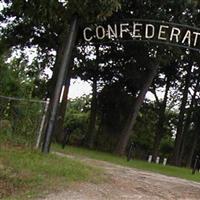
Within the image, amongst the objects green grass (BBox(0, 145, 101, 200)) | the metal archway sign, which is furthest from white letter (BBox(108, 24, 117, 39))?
green grass (BBox(0, 145, 101, 200))

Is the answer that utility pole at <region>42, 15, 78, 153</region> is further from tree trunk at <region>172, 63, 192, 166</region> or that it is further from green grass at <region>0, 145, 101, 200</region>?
tree trunk at <region>172, 63, 192, 166</region>

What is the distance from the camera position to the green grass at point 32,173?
10.8 meters

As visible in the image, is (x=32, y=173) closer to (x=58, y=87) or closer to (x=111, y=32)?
(x=58, y=87)

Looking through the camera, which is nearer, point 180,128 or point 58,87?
point 58,87

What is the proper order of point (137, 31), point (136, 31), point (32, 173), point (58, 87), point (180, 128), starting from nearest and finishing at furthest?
point (32, 173)
point (58, 87)
point (136, 31)
point (137, 31)
point (180, 128)

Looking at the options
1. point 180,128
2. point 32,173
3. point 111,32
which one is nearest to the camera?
point 32,173

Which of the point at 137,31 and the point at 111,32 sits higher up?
the point at 137,31

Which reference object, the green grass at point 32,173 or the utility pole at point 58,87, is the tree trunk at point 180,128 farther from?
the green grass at point 32,173

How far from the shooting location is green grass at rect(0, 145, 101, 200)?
10845 millimetres

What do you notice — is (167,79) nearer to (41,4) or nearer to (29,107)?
(29,107)

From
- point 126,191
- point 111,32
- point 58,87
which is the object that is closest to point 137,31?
point 111,32

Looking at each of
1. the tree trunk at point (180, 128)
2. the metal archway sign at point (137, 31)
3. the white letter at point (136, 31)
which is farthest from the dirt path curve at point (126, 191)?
the tree trunk at point (180, 128)

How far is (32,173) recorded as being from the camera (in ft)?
40.8

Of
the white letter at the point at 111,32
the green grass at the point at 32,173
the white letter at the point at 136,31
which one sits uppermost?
the white letter at the point at 136,31
